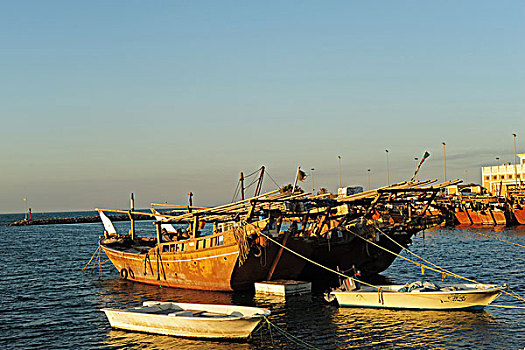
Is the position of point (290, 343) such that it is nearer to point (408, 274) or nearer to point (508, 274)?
point (408, 274)

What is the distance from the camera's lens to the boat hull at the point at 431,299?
2836 cm

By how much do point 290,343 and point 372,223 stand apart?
59.0ft

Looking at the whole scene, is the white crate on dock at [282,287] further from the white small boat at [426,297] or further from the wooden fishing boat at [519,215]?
the wooden fishing boat at [519,215]

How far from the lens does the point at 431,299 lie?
94.4ft

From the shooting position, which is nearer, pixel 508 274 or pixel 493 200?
pixel 508 274

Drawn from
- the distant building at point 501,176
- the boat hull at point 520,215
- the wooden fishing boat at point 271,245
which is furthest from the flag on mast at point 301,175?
the distant building at point 501,176

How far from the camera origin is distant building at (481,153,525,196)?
13106cm

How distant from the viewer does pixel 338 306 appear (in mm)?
31438

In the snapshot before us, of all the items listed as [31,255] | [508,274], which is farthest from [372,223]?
[31,255]

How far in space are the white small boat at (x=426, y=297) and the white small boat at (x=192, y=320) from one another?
326 inches

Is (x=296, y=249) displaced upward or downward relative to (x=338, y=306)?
upward

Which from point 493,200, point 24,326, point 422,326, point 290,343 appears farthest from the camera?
point 493,200

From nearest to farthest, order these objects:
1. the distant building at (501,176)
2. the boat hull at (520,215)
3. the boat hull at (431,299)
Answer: the boat hull at (431,299), the boat hull at (520,215), the distant building at (501,176)

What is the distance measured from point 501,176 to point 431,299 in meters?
121
